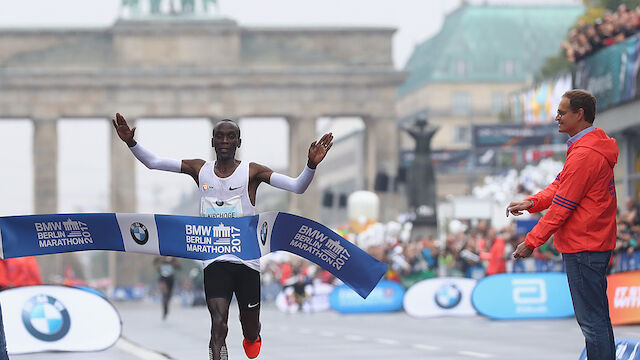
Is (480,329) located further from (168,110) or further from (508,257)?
(168,110)

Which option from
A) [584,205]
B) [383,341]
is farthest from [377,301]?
[584,205]

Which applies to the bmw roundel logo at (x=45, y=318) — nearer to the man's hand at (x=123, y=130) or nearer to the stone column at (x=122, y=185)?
the man's hand at (x=123, y=130)

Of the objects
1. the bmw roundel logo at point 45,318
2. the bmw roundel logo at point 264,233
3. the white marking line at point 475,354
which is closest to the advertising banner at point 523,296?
the white marking line at point 475,354

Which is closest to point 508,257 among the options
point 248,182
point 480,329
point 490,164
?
point 480,329

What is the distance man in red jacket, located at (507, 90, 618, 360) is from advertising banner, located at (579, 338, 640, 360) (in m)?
0.65

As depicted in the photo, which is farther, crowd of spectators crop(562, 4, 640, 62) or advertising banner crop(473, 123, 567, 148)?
advertising banner crop(473, 123, 567, 148)

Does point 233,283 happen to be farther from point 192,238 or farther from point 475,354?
point 475,354

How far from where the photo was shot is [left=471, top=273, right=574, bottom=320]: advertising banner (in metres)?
22.7

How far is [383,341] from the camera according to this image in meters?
18.1

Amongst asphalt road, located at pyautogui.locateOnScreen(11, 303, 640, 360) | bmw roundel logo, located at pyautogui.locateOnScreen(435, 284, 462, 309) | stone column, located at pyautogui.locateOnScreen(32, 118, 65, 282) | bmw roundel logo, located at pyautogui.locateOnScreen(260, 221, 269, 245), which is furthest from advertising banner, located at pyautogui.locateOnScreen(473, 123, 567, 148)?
bmw roundel logo, located at pyautogui.locateOnScreen(260, 221, 269, 245)

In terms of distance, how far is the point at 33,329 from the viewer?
15797 millimetres

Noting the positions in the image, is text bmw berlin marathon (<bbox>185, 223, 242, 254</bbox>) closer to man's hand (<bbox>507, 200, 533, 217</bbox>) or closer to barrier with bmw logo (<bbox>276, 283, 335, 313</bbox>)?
man's hand (<bbox>507, 200, 533, 217</bbox>)

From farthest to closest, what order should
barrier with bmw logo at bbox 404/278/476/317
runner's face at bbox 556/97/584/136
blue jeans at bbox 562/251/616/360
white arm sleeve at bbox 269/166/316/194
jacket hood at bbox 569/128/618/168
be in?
barrier with bmw logo at bbox 404/278/476/317 < white arm sleeve at bbox 269/166/316/194 < runner's face at bbox 556/97/584/136 < jacket hood at bbox 569/128/618/168 < blue jeans at bbox 562/251/616/360

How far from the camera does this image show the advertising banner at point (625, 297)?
19391 mm
